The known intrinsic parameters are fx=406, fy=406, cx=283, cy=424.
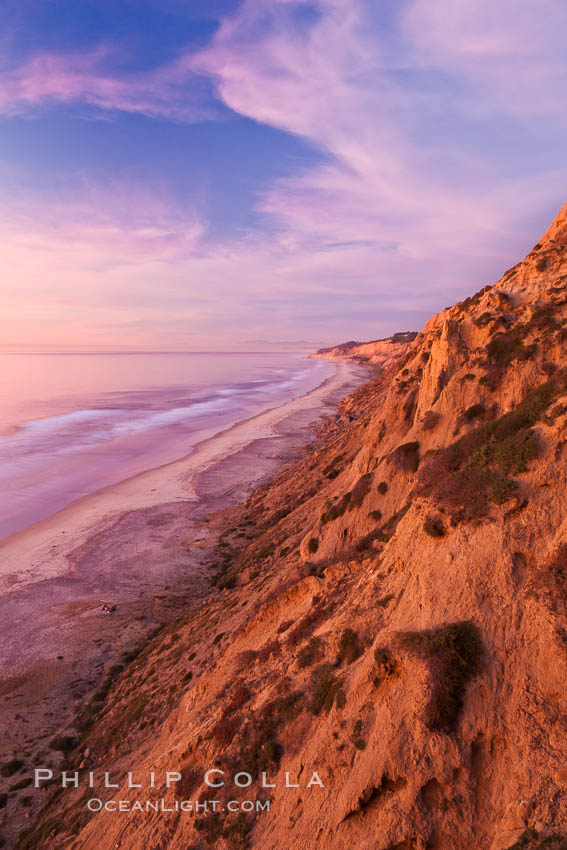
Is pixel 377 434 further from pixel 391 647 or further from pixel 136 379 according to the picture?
pixel 136 379

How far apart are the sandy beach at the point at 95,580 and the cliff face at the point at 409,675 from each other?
3.03 m

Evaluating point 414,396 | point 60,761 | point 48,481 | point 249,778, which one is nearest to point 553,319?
point 414,396

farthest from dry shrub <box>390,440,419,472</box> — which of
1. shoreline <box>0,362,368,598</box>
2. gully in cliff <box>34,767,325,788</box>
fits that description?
shoreline <box>0,362,368,598</box>

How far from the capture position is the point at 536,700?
22.8 feet

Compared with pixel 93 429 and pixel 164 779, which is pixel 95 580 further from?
pixel 93 429

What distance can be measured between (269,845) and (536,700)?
570 centimetres

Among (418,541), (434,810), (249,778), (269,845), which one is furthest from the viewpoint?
(418,541)

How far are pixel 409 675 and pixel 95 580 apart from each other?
907 inches

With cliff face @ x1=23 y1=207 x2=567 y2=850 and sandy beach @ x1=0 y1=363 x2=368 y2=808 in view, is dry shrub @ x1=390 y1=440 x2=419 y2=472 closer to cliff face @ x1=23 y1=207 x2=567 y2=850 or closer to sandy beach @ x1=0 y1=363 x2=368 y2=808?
cliff face @ x1=23 y1=207 x2=567 y2=850

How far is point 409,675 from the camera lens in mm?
7914

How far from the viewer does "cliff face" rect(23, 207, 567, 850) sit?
6.80 meters

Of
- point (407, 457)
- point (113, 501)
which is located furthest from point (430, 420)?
point (113, 501)

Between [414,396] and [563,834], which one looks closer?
[563,834]

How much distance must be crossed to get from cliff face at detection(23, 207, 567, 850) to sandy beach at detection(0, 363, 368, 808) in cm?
303
